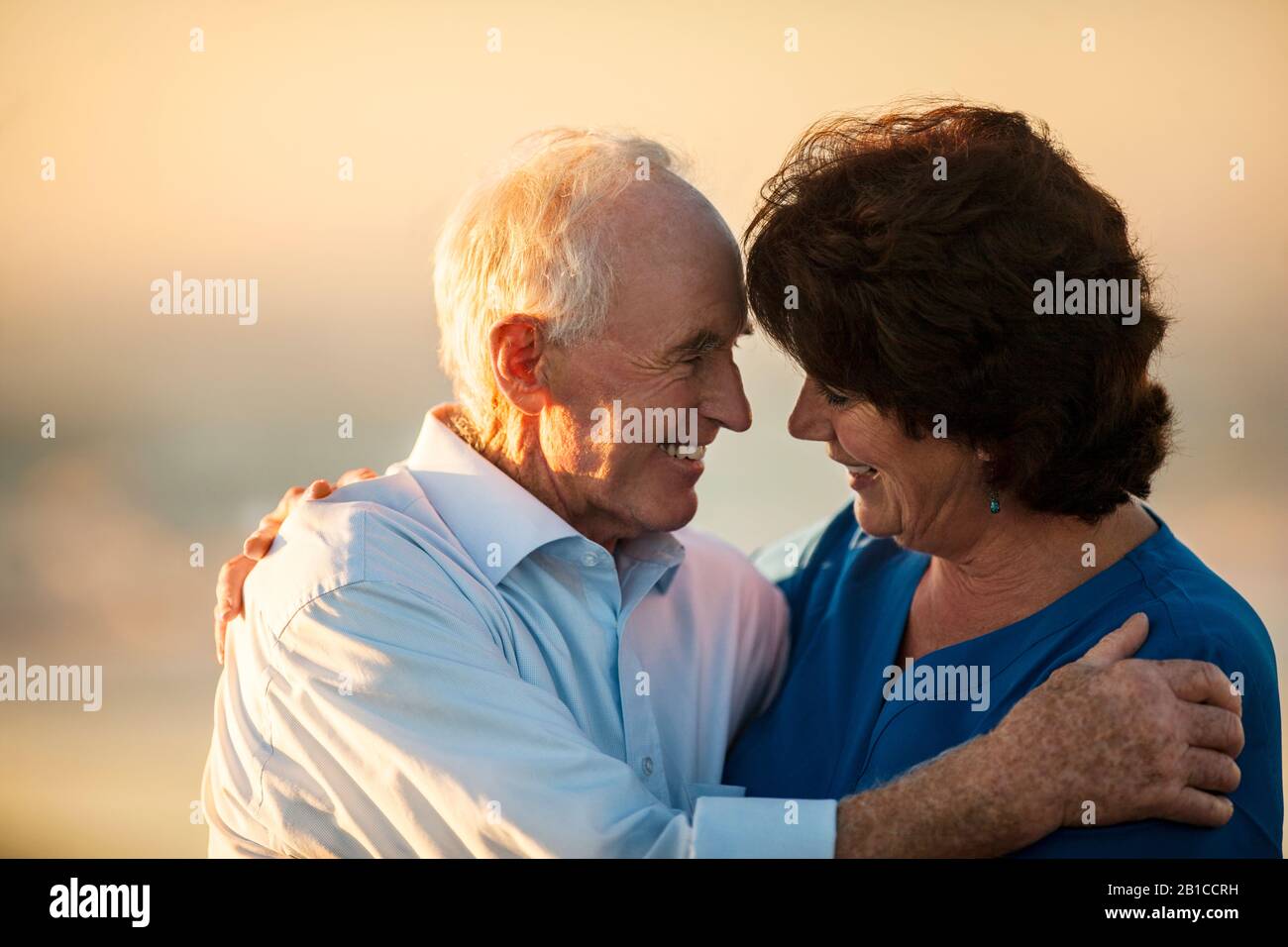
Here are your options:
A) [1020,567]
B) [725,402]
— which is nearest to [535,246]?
[725,402]

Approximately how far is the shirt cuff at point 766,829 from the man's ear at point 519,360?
87 cm

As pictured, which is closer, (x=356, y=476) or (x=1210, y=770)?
(x=1210, y=770)

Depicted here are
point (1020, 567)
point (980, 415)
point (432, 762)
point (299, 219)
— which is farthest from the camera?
point (299, 219)

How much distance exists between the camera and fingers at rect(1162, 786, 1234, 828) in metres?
1.75

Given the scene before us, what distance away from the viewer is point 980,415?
207 cm

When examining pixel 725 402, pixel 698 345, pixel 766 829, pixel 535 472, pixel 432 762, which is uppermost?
pixel 698 345

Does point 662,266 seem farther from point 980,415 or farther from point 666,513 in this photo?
point 980,415

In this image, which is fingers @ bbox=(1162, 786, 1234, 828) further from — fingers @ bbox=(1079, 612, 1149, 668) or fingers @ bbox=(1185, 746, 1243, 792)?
fingers @ bbox=(1079, 612, 1149, 668)

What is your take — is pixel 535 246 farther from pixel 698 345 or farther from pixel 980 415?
pixel 980 415

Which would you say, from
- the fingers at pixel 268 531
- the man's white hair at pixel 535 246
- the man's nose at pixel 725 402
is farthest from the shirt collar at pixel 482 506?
the man's nose at pixel 725 402

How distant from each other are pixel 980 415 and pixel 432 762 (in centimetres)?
110

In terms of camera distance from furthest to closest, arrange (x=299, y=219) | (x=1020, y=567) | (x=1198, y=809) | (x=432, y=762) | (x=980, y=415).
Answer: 1. (x=299, y=219)
2. (x=1020, y=567)
3. (x=980, y=415)
4. (x=432, y=762)
5. (x=1198, y=809)

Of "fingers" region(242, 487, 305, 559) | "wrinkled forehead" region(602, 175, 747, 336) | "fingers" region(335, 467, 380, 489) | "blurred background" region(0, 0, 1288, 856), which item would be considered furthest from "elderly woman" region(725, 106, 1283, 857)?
"blurred background" region(0, 0, 1288, 856)

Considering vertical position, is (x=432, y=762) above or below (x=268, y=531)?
below
